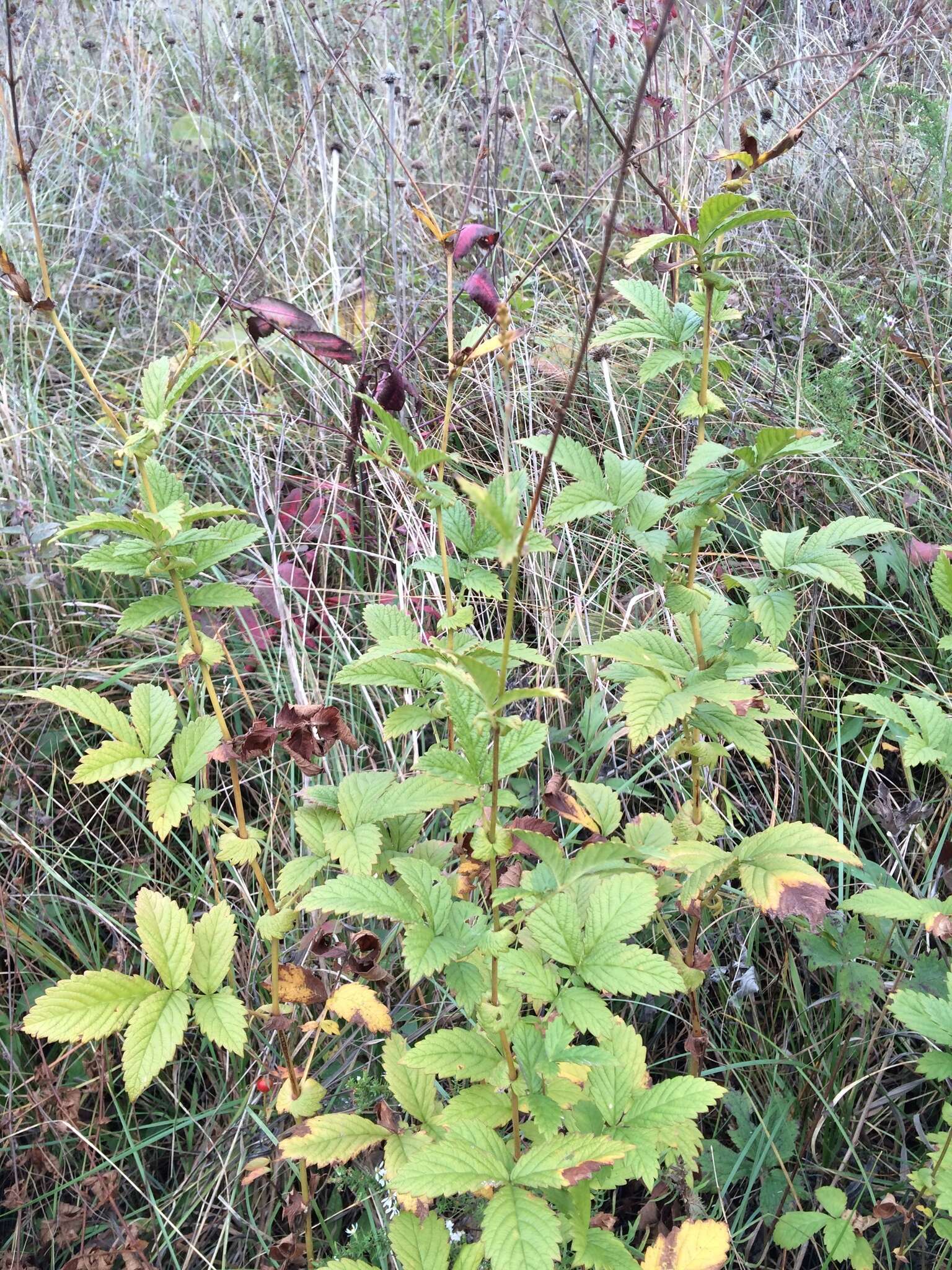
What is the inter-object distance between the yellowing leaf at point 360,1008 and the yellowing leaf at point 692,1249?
1.28 ft

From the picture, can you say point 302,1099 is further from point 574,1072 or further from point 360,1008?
point 574,1072

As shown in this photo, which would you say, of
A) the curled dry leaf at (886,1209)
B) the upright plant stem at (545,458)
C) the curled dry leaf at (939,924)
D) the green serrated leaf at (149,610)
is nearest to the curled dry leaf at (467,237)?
the upright plant stem at (545,458)

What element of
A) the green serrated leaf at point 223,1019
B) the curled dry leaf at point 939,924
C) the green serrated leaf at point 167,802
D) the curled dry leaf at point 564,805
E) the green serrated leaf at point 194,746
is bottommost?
the green serrated leaf at point 223,1019

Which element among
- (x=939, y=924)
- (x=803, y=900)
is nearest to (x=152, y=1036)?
(x=803, y=900)

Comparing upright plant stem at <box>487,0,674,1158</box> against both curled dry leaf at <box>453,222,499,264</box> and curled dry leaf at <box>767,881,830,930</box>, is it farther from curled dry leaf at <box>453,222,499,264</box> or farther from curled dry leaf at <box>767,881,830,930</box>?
curled dry leaf at <box>453,222,499,264</box>

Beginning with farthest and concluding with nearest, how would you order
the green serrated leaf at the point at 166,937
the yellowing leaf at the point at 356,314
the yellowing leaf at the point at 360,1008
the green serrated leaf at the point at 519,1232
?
the yellowing leaf at the point at 356,314
the yellowing leaf at the point at 360,1008
the green serrated leaf at the point at 166,937
the green serrated leaf at the point at 519,1232

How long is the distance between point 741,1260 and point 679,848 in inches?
24.7

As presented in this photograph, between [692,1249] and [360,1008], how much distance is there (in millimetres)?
460

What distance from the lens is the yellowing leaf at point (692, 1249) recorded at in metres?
1.03

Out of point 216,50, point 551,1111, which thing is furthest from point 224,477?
point 216,50

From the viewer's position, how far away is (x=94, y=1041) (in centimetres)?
156

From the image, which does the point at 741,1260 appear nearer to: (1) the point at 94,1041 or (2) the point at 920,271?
(1) the point at 94,1041

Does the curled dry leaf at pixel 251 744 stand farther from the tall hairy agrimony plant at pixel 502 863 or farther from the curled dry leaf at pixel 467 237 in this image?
the curled dry leaf at pixel 467 237

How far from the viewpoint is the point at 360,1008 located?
1200 mm
